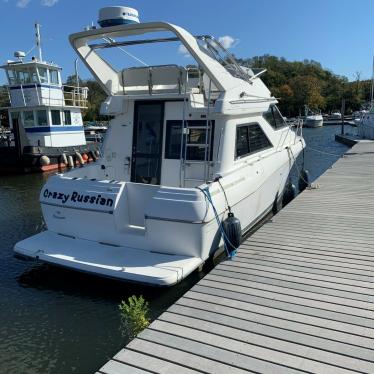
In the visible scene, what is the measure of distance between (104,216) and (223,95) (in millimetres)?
2706

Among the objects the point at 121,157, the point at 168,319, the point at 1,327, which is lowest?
the point at 1,327

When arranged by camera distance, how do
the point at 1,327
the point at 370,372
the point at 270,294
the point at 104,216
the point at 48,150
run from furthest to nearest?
1. the point at 48,150
2. the point at 104,216
3. the point at 1,327
4. the point at 270,294
5. the point at 370,372

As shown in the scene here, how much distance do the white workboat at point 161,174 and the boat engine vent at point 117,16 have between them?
4cm

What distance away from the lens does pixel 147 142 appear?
7160 mm

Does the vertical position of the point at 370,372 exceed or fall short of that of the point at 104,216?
it falls short

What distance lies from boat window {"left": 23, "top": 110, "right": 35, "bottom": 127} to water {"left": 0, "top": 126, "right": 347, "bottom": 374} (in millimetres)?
14814

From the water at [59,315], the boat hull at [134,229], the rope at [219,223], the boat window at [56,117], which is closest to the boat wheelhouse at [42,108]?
the boat window at [56,117]

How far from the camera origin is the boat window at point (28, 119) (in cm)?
2091

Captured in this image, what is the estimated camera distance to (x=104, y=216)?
5.75 m

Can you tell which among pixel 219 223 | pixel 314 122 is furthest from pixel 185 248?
pixel 314 122

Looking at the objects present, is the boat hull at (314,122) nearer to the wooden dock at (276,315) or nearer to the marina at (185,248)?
the marina at (185,248)

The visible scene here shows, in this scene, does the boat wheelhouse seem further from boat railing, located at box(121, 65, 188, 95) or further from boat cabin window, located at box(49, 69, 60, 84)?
boat railing, located at box(121, 65, 188, 95)

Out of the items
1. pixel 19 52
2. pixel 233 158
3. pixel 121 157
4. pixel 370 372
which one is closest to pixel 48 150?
pixel 19 52

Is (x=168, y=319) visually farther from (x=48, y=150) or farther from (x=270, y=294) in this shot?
(x=48, y=150)
